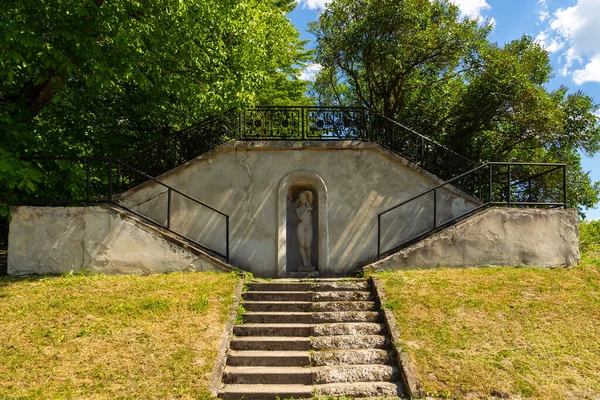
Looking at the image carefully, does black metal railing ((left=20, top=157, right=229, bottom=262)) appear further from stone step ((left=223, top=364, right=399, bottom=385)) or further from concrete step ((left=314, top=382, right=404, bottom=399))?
concrete step ((left=314, top=382, right=404, bottom=399))

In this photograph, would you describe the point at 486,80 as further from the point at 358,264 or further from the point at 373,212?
the point at 358,264

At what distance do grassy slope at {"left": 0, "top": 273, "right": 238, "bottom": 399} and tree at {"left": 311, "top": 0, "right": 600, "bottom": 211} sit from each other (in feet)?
28.1

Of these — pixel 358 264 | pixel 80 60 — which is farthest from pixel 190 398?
pixel 80 60

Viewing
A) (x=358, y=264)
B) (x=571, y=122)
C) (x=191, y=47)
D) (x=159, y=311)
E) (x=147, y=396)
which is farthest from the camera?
(x=571, y=122)

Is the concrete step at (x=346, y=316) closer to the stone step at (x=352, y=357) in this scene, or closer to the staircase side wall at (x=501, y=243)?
the stone step at (x=352, y=357)

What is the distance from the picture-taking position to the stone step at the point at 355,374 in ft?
20.8

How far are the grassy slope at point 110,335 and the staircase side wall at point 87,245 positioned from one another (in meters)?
0.42

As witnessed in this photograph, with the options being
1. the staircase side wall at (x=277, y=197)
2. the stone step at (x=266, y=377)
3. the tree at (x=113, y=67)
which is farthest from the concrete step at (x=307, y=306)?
the tree at (x=113, y=67)

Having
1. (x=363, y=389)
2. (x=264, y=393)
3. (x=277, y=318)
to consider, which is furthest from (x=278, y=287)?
(x=363, y=389)

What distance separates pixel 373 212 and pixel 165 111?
22.2 feet

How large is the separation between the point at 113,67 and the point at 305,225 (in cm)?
540

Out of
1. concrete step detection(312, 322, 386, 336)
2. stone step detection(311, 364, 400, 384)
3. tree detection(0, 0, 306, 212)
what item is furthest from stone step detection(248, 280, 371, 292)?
tree detection(0, 0, 306, 212)

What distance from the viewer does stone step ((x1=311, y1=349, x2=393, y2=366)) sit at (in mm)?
6703

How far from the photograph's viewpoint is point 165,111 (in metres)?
12.8
